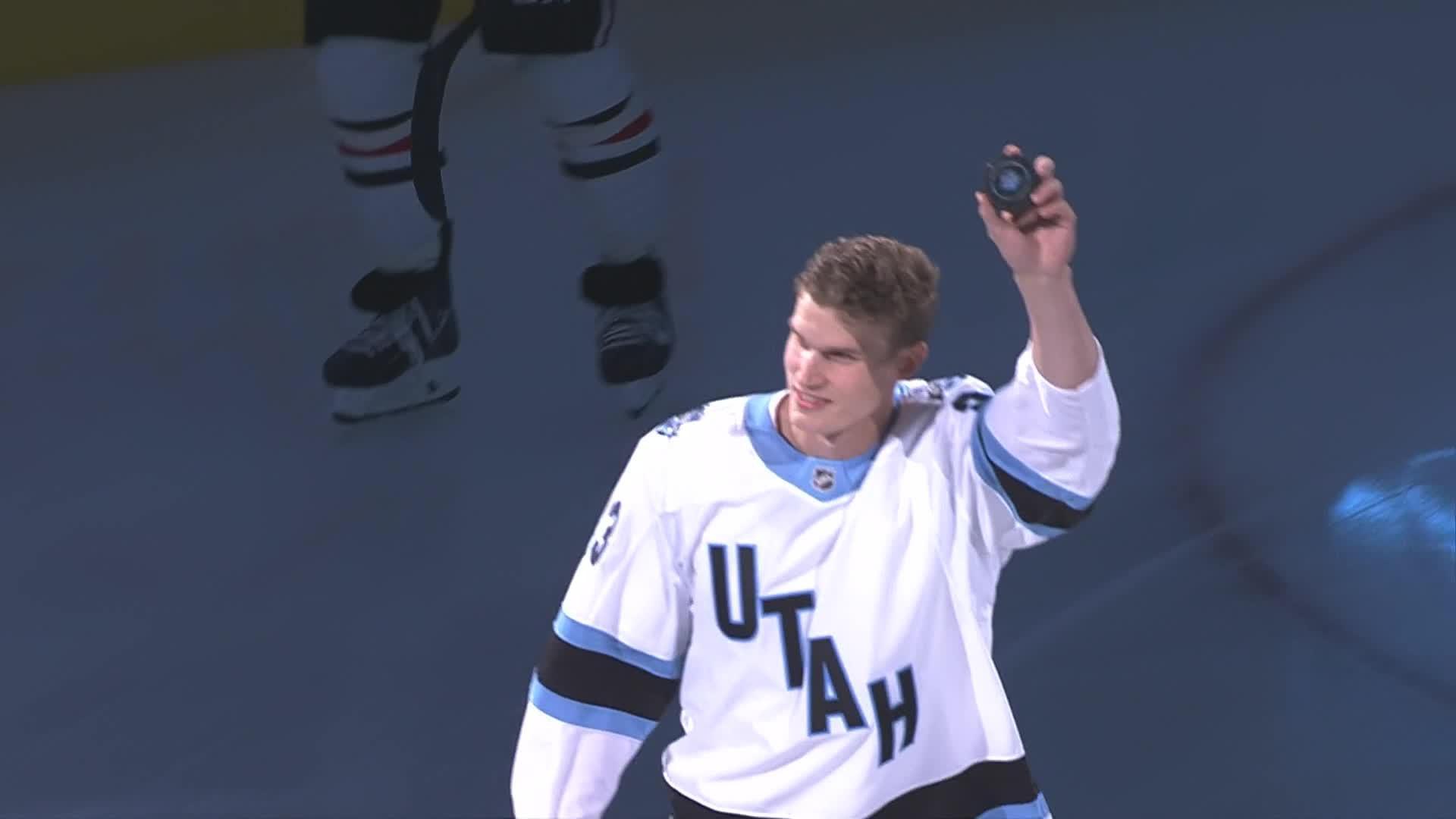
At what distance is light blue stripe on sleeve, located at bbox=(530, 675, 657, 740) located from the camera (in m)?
1.38

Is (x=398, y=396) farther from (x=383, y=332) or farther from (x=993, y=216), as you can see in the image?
(x=993, y=216)

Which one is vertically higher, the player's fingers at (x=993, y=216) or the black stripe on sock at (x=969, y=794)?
the player's fingers at (x=993, y=216)

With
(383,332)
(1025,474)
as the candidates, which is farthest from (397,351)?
(1025,474)

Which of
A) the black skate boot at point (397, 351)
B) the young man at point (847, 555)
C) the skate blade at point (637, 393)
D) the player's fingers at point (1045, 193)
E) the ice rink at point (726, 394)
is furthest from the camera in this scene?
the black skate boot at point (397, 351)

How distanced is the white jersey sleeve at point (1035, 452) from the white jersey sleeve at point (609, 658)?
247 millimetres

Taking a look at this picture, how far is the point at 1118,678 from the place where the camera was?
2090mm

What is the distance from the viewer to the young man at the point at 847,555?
4.14 ft

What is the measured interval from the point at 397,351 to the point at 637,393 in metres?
0.43

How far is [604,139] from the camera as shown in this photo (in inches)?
110

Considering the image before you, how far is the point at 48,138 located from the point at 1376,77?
9.07 ft

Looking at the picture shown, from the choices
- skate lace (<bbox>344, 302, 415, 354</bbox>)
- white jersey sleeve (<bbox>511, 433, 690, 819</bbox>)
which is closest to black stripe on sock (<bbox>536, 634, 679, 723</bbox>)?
white jersey sleeve (<bbox>511, 433, 690, 819</bbox>)

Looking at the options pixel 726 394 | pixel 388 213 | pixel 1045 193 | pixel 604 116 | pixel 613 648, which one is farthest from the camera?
pixel 388 213

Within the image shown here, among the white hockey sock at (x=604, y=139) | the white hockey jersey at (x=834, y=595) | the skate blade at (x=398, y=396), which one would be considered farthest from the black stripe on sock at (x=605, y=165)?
the white hockey jersey at (x=834, y=595)

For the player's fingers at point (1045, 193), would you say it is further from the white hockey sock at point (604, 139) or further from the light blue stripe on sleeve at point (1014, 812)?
the white hockey sock at point (604, 139)
